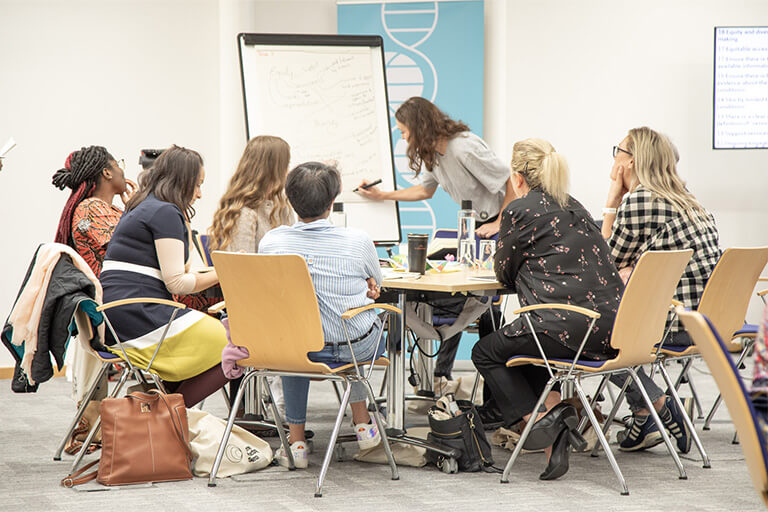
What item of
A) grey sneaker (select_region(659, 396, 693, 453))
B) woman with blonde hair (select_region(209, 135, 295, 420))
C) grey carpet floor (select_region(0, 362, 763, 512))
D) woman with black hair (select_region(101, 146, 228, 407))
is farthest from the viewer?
woman with blonde hair (select_region(209, 135, 295, 420))

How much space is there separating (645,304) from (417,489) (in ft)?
3.57

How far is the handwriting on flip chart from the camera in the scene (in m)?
5.20

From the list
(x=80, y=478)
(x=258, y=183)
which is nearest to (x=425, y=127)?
(x=258, y=183)

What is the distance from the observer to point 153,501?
10.1ft

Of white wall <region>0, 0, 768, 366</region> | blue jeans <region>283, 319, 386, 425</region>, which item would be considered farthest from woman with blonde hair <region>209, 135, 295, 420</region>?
white wall <region>0, 0, 768, 366</region>

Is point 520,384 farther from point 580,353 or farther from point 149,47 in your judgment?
point 149,47

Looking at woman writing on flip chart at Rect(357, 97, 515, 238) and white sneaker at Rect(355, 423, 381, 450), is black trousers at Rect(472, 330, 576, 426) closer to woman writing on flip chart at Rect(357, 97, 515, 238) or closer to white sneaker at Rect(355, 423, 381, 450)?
white sneaker at Rect(355, 423, 381, 450)

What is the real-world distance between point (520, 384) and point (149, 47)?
3951 millimetres

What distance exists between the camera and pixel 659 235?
3.80m

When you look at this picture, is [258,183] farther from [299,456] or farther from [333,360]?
[299,456]

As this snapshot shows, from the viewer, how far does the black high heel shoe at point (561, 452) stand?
10.9 feet

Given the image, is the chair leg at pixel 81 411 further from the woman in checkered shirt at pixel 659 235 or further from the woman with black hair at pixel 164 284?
the woman in checkered shirt at pixel 659 235

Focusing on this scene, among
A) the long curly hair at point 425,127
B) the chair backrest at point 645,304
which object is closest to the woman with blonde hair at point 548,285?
the chair backrest at point 645,304

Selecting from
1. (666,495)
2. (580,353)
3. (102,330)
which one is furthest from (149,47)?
(666,495)
